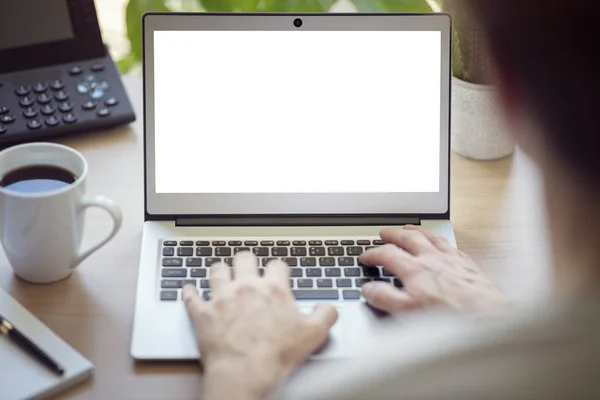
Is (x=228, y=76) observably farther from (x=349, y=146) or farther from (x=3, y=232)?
(x=3, y=232)

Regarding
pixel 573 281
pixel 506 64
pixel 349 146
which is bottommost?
pixel 349 146

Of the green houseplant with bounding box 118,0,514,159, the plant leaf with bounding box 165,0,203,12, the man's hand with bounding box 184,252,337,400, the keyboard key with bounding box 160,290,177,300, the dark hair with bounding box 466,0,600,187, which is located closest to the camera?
the dark hair with bounding box 466,0,600,187

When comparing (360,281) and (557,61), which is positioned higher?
(557,61)

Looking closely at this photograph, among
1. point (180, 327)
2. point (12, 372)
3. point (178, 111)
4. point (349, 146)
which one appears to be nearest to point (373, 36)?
point (349, 146)

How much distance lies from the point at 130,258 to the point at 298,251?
18cm

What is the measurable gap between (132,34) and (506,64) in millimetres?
835

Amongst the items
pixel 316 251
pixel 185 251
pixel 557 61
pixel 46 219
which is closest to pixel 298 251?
pixel 316 251

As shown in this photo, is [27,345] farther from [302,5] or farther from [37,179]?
[302,5]

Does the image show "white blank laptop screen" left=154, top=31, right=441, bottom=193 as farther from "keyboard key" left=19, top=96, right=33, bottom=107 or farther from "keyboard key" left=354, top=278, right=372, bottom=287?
"keyboard key" left=19, top=96, right=33, bottom=107

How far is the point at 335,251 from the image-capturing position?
98 cm

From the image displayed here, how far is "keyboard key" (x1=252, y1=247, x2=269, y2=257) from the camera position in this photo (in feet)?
3.19

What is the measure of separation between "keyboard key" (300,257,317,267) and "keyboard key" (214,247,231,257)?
0.26 feet

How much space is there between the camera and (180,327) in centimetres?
88

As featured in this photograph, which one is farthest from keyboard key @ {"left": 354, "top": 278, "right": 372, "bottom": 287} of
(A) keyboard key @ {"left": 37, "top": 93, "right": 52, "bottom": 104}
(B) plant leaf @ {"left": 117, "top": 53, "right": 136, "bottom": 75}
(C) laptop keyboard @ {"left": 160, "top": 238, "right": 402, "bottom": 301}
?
(B) plant leaf @ {"left": 117, "top": 53, "right": 136, "bottom": 75}
